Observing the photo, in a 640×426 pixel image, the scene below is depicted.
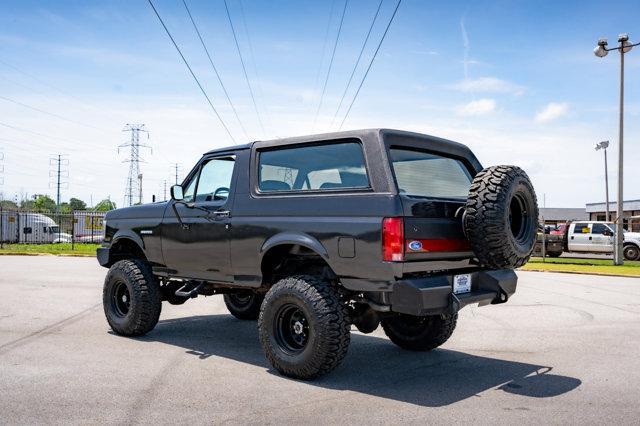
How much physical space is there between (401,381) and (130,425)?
230 cm

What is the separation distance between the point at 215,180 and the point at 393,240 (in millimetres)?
2575

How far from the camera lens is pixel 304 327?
16.7 ft

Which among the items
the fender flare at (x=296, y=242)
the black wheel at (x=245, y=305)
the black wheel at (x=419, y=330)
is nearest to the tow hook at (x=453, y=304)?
the fender flare at (x=296, y=242)

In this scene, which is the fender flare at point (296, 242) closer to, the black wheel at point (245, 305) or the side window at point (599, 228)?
the black wheel at point (245, 305)

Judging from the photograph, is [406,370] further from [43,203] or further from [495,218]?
[43,203]

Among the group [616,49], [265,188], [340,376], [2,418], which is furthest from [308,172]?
[616,49]

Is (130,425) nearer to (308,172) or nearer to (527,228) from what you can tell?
(308,172)

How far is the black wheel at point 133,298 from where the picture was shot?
6.67m

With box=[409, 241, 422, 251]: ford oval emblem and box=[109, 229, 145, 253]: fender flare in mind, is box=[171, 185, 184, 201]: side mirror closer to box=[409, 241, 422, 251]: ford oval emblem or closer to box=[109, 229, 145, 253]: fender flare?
box=[109, 229, 145, 253]: fender flare

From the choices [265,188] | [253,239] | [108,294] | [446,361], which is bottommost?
[446,361]

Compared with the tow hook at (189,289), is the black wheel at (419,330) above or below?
below

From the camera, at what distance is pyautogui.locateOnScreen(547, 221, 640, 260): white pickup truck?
994 inches

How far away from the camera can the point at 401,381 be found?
16.4 feet

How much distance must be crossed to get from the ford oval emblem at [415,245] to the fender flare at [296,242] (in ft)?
2.40
